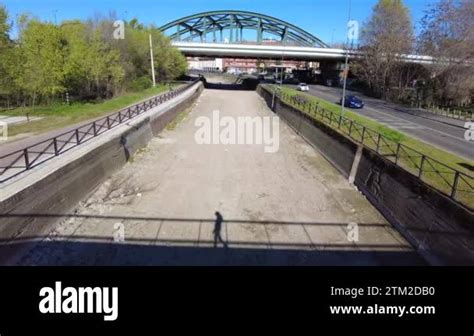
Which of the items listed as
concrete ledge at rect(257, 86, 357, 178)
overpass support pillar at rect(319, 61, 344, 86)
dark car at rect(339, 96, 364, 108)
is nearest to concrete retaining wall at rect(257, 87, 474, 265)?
concrete ledge at rect(257, 86, 357, 178)

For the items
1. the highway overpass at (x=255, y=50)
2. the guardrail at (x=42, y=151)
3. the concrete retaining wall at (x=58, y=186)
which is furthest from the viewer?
the highway overpass at (x=255, y=50)

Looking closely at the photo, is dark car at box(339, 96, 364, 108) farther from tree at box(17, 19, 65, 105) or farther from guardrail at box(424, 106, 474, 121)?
tree at box(17, 19, 65, 105)

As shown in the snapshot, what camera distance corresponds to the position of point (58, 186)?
34.0ft

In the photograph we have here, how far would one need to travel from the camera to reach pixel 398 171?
10.9m

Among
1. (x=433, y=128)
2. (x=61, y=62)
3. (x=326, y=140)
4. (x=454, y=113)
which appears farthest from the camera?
(x=454, y=113)

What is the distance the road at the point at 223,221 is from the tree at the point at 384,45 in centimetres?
4106

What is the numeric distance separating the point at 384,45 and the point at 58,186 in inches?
2040

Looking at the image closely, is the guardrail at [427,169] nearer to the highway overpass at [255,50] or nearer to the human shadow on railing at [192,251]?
the human shadow on railing at [192,251]

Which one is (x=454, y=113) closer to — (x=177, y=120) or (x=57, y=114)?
(x=177, y=120)

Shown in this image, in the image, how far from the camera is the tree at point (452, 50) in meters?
38.1

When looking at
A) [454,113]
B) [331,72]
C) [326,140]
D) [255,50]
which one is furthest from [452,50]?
[331,72]

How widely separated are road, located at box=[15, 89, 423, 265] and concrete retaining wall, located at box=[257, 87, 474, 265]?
0.39m

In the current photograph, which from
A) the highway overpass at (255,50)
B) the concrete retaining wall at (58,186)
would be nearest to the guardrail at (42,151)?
the concrete retaining wall at (58,186)
